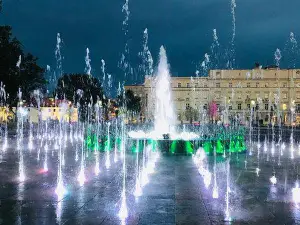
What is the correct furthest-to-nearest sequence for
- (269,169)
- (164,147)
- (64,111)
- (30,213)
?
(64,111)
(164,147)
(269,169)
(30,213)

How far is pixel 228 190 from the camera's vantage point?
33.0 ft

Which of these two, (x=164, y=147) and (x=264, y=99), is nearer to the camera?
(x=164, y=147)

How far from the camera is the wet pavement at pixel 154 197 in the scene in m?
7.38

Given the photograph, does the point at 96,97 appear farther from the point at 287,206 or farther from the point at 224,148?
the point at 287,206

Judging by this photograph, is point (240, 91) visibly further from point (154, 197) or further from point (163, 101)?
point (154, 197)

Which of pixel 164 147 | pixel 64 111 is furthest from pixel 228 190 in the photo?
pixel 64 111

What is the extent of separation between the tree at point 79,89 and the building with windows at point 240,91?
2663cm

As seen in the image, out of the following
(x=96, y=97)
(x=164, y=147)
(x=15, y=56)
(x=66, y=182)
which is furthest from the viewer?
(x=96, y=97)

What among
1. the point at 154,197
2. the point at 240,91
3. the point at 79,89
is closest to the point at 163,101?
the point at 154,197

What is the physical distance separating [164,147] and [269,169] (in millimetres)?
5942

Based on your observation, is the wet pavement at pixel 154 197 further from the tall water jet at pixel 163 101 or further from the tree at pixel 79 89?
the tree at pixel 79 89

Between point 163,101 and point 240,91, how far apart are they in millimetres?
85822

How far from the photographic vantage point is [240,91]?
11219 centimetres

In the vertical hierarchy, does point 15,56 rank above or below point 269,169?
above
